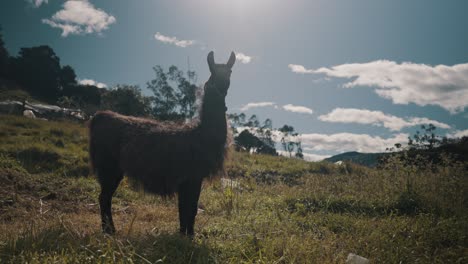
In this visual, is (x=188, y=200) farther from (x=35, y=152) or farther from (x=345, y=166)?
(x=345, y=166)

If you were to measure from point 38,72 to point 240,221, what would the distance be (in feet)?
250

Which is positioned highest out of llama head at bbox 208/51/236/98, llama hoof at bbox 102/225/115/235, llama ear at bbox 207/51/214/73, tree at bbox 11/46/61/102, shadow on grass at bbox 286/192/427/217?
tree at bbox 11/46/61/102

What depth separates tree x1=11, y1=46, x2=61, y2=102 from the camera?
67.5 m

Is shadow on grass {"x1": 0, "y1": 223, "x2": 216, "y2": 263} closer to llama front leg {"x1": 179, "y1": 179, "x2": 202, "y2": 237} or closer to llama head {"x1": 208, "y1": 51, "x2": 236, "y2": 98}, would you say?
llama front leg {"x1": 179, "y1": 179, "x2": 202, "y2": 237}

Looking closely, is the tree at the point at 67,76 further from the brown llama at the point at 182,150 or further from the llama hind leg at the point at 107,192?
the brown llama at the point at 182,150

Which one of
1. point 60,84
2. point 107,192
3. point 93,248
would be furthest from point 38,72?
point 93,248

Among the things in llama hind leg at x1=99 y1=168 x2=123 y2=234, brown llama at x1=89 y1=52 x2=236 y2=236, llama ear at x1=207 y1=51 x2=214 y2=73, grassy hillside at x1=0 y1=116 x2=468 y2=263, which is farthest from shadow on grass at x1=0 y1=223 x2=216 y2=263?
llama ear at x1=207 y1=51 x2=214 y2=73

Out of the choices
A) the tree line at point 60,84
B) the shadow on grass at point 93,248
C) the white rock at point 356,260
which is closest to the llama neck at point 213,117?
the shadow on grass at point 93,248

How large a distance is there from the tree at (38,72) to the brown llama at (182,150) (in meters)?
71.5

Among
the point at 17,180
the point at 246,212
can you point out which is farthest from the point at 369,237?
the point at 17,180

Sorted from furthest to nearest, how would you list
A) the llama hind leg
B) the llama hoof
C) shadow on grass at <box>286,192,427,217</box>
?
1. shadow on grass at <box>286,192,427,217</box>
2. the llama hind leg
3. the llama hoof

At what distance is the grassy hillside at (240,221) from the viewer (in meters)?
3.70

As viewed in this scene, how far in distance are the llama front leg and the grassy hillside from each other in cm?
20

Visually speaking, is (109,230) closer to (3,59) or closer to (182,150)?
(182,150)
